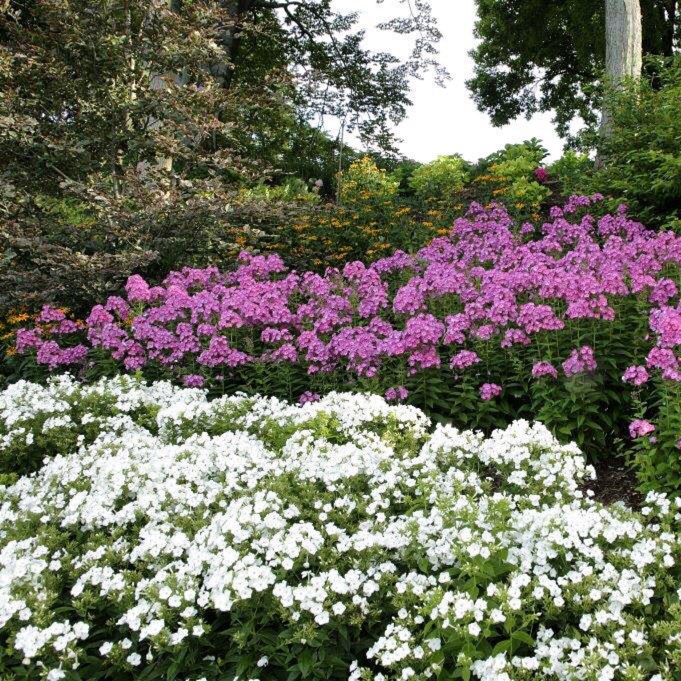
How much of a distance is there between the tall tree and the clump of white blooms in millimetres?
17310

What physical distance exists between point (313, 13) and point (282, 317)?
1215 centimetres

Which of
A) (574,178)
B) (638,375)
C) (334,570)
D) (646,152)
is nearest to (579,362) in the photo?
(638,375)

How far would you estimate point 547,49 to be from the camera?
21.0 m

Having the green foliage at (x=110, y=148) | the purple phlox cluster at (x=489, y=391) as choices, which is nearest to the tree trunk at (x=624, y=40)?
the green foliage at (x=110, y=148)

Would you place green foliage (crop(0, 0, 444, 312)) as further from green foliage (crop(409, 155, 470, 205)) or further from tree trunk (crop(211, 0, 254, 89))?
tree trunk (crop(211, 0, 254, 89))

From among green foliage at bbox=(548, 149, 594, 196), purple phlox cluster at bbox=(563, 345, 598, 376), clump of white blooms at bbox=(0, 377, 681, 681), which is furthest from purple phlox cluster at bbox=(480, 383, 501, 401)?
green foliage at bbox=(548, 149, 594, 196)

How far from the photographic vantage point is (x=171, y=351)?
642 centimetres

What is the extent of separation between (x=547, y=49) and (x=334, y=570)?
70.6ft

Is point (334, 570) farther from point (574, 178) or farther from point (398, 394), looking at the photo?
point (574, 178)

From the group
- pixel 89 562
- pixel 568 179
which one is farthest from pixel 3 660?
pixel 568 179

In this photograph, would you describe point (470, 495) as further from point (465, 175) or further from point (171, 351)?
point (465, 175)

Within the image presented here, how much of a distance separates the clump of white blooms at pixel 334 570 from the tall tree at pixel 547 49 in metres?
17.3

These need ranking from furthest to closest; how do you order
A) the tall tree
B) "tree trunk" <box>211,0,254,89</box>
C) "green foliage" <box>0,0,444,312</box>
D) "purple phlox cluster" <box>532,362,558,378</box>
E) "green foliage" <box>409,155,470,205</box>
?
the tall tree
"tree trunk" <box>211,0,254,89</box>
"green foliage" <box>409,155,470,205</box>
"green foliage" <box>0,0,444,312</box>
"purple phlox cluster" <box>532,362,558,378</box>

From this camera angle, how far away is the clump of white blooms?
7.93 feet
